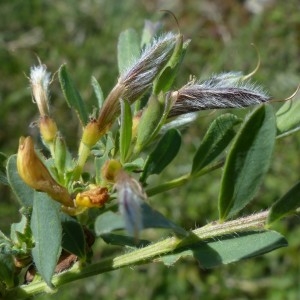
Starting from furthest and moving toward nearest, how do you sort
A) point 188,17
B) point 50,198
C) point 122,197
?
point 188,17, point 50,198, point 122,197

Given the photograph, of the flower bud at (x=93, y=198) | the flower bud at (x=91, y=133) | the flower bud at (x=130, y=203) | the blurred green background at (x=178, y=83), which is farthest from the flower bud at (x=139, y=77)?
the blurred green background at (x=178, y=83)

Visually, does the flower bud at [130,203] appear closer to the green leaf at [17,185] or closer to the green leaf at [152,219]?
the green leaf at [152,219]

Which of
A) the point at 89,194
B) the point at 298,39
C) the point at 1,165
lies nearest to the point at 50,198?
the point at 89,194

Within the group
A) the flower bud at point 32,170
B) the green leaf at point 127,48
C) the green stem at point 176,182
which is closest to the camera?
the flower bud at point 32,170

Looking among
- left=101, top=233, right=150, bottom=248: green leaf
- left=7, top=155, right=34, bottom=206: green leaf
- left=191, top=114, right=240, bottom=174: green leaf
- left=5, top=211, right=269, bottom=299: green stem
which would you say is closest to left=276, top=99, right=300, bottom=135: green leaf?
left=191, top=114, right=240, bottom=174: green leaf

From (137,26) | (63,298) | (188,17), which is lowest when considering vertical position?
(63,298)

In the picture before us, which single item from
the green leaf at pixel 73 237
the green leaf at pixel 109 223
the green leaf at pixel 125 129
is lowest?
the green leaf at pixel 73 237

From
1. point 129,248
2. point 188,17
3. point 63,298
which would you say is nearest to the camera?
point 129,248

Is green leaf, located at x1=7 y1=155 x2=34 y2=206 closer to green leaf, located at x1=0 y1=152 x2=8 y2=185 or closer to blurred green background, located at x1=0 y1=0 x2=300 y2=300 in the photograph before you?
green leaf, located at x1=0 y1=152 x2=8 y2=185

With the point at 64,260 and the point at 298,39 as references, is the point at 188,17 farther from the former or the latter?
the point at 64,260
